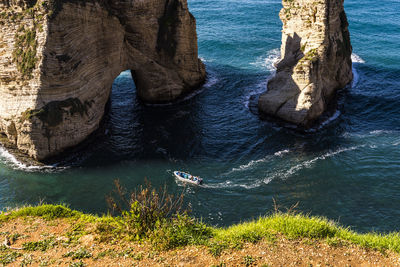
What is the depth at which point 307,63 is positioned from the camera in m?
40.2

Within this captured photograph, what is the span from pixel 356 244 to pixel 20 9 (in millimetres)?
35354

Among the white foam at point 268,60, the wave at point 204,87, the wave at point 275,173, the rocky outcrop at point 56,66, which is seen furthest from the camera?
the white foam at point 268,60

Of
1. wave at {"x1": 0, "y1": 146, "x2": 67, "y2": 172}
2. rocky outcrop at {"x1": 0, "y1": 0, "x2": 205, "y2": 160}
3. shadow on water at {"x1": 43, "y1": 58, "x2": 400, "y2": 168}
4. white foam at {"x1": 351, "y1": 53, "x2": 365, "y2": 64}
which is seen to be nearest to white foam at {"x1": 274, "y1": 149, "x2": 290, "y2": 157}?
shadow on water at {"x1": 43, "y1": 58, "x2": 400, "y2": 168}

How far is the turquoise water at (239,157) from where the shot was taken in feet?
97.6

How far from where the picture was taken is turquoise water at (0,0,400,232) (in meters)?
29.7

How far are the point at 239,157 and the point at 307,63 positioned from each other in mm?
13913

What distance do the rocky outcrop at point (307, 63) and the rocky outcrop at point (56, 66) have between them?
60.7ft

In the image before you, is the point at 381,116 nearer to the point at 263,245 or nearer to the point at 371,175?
the point at 371,175

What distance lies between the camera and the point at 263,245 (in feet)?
57.8

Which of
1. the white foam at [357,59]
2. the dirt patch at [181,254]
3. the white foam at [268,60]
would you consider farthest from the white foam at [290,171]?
the white foam at [357,59]

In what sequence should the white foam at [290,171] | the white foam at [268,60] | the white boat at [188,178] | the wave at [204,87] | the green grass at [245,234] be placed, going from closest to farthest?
the green grass at [245,234]
the white boat at [188,178]
the white foam at [290,171]
the wave at [204,87]
the white foam at [268,60]

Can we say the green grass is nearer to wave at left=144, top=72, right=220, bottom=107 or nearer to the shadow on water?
the shadow on water

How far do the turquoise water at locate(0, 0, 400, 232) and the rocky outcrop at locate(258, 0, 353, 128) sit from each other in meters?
2.31

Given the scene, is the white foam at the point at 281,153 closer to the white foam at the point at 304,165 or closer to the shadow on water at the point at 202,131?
the shadow on water at the point at 202,131
